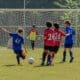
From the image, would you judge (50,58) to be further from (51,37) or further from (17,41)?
(17,41)

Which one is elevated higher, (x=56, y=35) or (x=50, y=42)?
(x=56, y=35)

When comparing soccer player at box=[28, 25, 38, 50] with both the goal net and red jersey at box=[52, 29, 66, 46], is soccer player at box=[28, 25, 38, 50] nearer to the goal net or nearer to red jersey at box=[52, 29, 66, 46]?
the goal net

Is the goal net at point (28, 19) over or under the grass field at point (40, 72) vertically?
over

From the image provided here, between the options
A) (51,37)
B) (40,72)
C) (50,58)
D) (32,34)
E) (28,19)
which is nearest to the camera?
(40,72)

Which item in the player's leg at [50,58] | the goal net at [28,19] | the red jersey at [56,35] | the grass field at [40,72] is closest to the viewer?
the grass field at [40,72]

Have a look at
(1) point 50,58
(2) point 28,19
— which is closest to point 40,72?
(1) point 50,58

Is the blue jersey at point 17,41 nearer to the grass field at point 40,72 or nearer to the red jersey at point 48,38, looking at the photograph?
the grass field at point 40,72

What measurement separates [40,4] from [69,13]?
91.5 feet

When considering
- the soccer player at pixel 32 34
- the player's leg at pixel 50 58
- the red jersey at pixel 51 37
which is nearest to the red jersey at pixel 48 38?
the red jersey at pixel 51 37

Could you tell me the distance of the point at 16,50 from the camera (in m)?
19.3

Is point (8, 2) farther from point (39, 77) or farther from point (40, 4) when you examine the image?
point (39, 77)

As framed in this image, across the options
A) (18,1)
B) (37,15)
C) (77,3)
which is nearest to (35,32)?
(37,15)

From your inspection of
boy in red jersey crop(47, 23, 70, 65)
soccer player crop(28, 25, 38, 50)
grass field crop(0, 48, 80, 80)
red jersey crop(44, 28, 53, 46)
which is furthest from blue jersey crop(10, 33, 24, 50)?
soccer player crop(28, 25, 38, 50)

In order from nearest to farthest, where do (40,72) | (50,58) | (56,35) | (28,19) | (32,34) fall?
(40,72)
(50,58)
(56,35)
(32,34)
(28,19)
